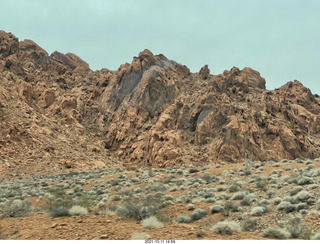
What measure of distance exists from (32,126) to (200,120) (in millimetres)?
35536

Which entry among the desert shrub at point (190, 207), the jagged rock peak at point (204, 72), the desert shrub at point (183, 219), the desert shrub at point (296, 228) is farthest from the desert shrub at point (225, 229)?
the jagged rock peak at point (204, 72)

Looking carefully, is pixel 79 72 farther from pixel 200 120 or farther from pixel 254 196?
pixel 254 196

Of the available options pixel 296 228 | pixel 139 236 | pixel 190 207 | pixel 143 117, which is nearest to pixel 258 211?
pixel 296 228

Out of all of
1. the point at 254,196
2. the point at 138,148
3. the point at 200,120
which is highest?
the point at 200,120

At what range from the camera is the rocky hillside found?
45375mm

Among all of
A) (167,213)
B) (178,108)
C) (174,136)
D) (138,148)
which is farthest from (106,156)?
(167,213)

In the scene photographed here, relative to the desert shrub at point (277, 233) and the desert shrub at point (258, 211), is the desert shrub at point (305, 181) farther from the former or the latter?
the desert shrub at point (277, 233)

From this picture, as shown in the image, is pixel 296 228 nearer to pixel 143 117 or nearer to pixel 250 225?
pixel 250 225

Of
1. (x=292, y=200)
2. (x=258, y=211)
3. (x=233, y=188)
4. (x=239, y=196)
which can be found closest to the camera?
(x=258, y=211)

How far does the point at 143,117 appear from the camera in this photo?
203 ft

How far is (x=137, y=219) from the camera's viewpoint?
1078cm

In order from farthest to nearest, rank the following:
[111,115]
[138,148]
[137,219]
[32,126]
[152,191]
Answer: [111,115] < [138,148] < [32,126] < [152,191] < [137,219]

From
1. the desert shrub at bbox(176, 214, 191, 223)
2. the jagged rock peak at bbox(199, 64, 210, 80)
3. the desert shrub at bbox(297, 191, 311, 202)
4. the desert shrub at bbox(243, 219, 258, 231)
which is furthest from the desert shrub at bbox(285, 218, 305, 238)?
the jagged rock peak at bbox(199, 64, 210, 80)

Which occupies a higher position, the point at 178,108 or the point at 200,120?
the point at 178,108
